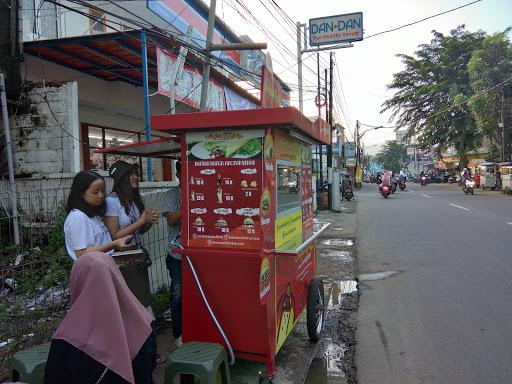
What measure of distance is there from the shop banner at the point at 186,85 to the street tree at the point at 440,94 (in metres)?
26.6

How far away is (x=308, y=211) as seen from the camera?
4484 mm

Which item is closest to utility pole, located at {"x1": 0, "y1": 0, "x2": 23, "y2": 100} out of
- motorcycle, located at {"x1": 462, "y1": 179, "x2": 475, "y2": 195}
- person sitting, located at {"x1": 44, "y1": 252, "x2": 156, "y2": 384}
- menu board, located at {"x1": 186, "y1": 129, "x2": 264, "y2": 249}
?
menu board, located at {"x1": 186, "y1": 129, "x2": 264, "y2": 249}

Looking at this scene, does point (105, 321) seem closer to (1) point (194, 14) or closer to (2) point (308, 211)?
(2) point (308, 211)

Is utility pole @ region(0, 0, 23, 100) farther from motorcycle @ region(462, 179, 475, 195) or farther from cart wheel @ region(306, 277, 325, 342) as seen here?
motorcycle @ region(462, 179, 475, 195)

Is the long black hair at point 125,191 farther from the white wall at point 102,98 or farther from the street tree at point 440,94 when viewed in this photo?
the street tree at point 440,94

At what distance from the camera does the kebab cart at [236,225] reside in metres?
3.07

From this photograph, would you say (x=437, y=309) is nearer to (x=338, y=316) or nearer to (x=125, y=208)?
(x=338, y=316)

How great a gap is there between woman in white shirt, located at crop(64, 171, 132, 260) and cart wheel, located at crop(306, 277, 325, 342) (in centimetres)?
184

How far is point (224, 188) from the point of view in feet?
10.5

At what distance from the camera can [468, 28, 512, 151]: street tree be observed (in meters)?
26.8

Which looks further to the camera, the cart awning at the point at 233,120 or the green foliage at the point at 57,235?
the green foliage at the point at 57,235

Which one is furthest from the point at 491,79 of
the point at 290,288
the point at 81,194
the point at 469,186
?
the point at 81,194

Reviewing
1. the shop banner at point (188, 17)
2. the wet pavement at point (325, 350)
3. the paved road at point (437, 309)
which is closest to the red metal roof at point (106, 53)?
the shop banner at point (188, 17)

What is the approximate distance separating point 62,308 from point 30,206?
2.63m
